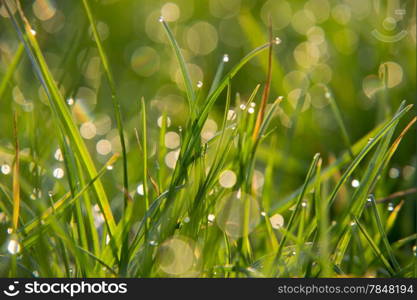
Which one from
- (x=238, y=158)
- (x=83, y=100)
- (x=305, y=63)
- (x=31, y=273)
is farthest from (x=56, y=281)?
Result: (x=305, y=63)

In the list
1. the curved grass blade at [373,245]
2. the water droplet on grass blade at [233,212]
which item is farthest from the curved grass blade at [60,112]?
the curved grass blade at [373,245]

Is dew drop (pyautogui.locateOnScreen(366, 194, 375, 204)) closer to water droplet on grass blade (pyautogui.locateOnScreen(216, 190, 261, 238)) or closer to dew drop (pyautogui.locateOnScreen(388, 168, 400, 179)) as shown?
water droplet on grass blade (pyautogui.locateOnScreen(216, 190, 261, 238))

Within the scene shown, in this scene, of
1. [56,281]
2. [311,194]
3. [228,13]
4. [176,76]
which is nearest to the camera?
[56,281]

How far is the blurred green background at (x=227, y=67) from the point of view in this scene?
1.10 metres

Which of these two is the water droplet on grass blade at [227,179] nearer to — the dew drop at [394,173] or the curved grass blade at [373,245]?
the curved grass blade at [373,245]

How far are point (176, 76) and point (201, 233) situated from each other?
95 centimetres

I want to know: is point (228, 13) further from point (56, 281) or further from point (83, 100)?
point (56, 281)

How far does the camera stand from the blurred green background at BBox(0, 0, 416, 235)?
1104 mm

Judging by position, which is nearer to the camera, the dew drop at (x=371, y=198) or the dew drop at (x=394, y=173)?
the dew drop at (x=371, y=198)

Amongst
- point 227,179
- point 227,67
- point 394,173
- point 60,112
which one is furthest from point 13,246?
point 227,67

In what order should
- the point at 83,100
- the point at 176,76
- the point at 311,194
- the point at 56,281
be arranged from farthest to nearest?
the point at 176,76 < the point at 83,100 < the point at 311,194 < the point at 56,281

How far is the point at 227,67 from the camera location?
5.48 ft

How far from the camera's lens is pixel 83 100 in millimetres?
1524

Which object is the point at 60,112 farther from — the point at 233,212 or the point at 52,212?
the point at 233,212
